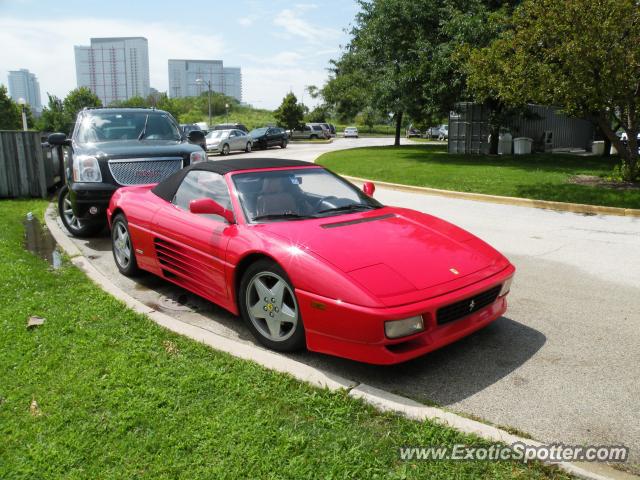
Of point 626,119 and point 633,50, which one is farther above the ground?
point 633,50

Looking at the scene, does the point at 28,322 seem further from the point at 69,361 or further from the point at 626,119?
the point at 626,119

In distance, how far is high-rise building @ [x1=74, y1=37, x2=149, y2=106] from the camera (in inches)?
5497

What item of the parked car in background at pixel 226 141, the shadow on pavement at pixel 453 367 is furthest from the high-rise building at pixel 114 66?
the shadow on pavement at pixel 453 367

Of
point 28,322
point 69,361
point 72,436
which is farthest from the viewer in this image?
point 28,322

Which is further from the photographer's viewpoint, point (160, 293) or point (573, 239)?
point (573, 239)

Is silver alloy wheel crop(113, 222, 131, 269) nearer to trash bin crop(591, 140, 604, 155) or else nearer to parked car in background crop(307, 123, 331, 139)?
trash bin crop(591, 140, 604, 155)

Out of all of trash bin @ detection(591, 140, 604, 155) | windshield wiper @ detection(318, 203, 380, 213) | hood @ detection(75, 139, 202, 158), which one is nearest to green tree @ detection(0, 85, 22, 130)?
trash bin @ detection(591, 140, 604, 155)

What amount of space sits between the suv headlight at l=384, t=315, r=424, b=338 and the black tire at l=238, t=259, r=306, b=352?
697 mm

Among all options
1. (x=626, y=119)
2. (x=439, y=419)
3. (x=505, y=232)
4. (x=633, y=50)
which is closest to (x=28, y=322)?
(x=439, y=419)

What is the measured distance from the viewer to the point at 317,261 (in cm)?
360

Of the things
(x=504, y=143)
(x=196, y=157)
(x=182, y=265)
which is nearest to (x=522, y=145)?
(x=504, y=143)

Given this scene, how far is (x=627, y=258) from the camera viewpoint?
6.86 metres

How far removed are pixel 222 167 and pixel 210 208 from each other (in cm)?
72

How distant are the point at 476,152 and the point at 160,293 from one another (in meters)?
21.9
